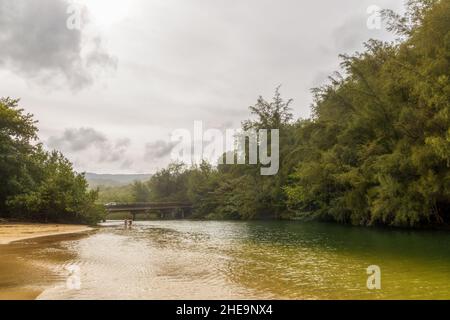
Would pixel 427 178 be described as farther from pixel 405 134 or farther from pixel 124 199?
pixel 124 199

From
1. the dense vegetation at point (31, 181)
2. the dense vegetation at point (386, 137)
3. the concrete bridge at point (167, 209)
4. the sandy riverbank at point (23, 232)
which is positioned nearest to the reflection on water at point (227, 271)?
the sandy riverbank at point (23, 232)

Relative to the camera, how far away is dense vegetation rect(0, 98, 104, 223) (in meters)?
33.2

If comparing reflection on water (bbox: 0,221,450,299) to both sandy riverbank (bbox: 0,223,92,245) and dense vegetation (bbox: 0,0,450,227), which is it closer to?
sandy riverbank (bbox: 0,223,92,245)

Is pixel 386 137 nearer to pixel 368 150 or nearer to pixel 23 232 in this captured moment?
pixel 368 150

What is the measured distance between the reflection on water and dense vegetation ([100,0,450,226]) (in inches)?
328

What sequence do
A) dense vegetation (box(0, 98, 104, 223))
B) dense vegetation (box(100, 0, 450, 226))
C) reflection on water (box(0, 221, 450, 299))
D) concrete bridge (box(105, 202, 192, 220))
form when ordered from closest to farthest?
reflection on water (box(0, 221, 450, 299)) → dense vegetation (box(100, 0, 450, 226)) → dense vegetation (box(0, 98, 104, 223)) → concrete bridge (box(105, 202, 192, 220))

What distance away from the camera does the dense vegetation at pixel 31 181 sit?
109 feet

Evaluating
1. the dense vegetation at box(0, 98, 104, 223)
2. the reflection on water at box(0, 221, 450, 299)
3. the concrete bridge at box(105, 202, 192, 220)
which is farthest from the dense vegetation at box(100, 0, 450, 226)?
the concrete bridge at box(105, 202, 192, 220)

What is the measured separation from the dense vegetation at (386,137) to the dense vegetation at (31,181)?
2300 cm

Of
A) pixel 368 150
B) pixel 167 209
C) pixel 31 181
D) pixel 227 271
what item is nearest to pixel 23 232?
pixel 31 181

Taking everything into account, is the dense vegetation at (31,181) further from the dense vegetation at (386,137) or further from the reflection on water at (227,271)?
the dense vegetation at (386,137)

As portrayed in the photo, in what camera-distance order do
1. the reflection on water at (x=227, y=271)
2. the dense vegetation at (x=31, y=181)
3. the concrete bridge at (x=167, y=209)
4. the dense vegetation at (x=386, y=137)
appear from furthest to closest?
1. the concrete bridge at (x=167, y=209)
2. the dense vegetation at (x=31, y=181)
3. the dense vegetation at (x=386, y=137)
4. the reflection on water at (x=227, y=271)
